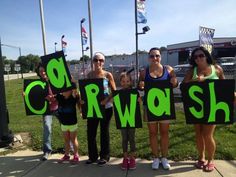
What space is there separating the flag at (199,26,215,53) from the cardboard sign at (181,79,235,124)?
5.20m

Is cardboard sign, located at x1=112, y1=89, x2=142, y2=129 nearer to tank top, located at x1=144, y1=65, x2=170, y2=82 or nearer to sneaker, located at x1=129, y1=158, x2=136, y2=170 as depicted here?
tank top, located at x1=144, y1=65, x2=170, y2=82

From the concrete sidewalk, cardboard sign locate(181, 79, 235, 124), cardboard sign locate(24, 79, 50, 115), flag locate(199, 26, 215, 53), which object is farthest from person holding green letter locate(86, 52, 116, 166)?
flag locate(199, 26, 215, 53)

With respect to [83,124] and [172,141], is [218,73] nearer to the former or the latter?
[172,141]

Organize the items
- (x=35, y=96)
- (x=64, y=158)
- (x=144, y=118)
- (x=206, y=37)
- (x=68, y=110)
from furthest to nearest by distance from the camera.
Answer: (x=206, y=37)
(x=35, y=96)
(x=64, y=158)
(x=68, y=110)
(x=144, y=118)

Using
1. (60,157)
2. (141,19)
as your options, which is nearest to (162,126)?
(60,157)

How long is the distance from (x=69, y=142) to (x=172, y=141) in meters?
2.29

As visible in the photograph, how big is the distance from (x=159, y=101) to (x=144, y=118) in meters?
0.43

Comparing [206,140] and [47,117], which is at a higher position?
[47,117]

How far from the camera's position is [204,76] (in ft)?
15.8

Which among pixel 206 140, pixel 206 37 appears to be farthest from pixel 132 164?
pixel 206 37

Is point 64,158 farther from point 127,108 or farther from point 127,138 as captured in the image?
point 127,108

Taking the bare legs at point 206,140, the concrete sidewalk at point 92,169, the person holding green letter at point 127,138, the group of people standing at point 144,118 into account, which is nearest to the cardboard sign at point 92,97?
the group of people standing at point 144,118

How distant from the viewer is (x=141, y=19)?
14.1 metres

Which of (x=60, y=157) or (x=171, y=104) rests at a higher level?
(x=171, y=104)
